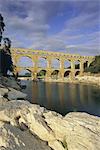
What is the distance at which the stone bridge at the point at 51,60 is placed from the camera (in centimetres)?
12606

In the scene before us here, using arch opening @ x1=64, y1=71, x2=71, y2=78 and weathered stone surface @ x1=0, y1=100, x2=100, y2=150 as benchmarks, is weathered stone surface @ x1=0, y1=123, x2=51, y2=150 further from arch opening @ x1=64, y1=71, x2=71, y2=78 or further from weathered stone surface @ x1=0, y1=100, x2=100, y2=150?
arch opening @ x1=64, y1=71, x2=71, y2=78

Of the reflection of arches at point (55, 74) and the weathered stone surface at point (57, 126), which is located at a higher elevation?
the reflection of arches at point (55, 74)

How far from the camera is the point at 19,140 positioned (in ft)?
55.2

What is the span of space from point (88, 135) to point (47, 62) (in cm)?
11968

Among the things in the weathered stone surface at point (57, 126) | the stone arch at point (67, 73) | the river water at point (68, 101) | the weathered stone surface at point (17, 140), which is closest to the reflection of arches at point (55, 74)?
the stone arch at point (67, 73)

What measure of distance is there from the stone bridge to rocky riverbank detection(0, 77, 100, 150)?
9820 cm

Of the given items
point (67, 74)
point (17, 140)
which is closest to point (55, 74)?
point (67, 74)

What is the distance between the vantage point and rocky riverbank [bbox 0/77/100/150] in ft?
53.1

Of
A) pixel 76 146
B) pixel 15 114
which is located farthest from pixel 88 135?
pixel 15 114

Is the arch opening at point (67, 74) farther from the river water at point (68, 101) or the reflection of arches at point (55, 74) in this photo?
the river water at point (68, 101)

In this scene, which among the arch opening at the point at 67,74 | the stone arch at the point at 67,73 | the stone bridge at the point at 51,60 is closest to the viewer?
the stone bridge at the point at 51,60

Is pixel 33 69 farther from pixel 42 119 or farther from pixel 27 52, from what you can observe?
pixel 42 119

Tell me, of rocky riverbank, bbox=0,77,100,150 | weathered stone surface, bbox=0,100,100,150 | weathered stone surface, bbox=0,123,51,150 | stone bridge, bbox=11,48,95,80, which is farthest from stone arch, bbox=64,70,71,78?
weathered stone surface, bbox=0,123,51,150

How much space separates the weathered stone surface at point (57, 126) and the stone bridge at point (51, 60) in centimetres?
9789
